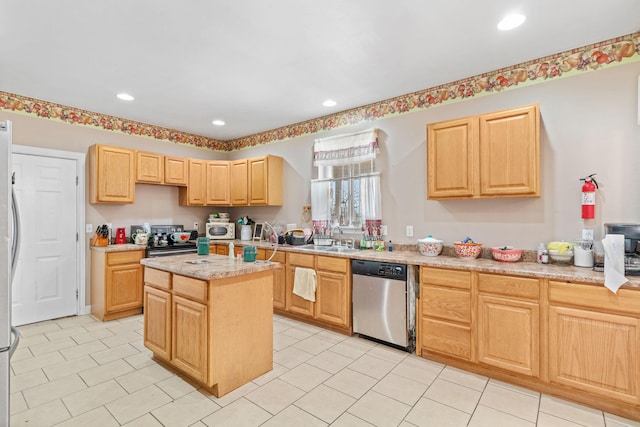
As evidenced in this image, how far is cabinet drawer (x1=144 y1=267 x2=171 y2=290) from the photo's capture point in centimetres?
260

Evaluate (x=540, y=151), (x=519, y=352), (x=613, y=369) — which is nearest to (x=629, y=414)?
(x=613, y=369)

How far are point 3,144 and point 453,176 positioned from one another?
3199 millimetres

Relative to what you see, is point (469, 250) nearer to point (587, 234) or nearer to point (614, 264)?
point (587, 234)

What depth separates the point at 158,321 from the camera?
2.71m

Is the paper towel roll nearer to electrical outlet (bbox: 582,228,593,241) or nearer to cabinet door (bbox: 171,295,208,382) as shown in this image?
electrical outlet (bbox: 582,228,593,241)

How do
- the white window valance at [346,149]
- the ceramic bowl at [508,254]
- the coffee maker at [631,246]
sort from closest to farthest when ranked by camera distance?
the coffee maker at [631,246], the ceramic bowl at [508,254], the white window valance at [346,149]

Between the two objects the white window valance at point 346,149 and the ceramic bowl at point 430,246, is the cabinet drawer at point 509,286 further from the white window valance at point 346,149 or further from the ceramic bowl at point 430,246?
the white window valance at point 346,149

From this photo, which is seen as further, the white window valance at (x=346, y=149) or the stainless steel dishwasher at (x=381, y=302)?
the white window valance at (x=346, y=149)

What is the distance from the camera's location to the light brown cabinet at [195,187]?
5082mm

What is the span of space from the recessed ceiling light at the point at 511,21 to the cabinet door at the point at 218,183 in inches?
168

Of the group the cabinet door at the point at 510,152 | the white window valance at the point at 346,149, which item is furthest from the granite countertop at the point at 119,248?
the cabinet door at the point at 510,152

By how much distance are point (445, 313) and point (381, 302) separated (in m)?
0.62

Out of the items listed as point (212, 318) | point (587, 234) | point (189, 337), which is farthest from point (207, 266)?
point (587, 234)

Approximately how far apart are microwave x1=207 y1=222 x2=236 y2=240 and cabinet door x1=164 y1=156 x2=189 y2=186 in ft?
2.65
